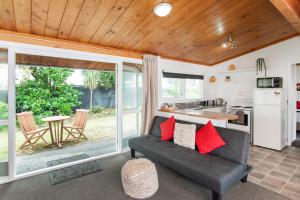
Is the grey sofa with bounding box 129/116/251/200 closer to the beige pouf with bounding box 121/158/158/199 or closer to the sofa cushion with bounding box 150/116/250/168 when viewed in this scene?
the sofa cushion with bounding box 150/116/250/168

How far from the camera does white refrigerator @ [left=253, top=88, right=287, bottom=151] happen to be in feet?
12.2

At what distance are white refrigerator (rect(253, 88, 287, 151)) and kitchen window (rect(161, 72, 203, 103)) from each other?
1779 millimetres

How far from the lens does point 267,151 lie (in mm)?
3729

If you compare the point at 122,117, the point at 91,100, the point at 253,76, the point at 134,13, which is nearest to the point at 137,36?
the point at 134,13

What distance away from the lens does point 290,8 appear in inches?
80.8

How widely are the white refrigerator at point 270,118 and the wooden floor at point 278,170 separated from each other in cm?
23

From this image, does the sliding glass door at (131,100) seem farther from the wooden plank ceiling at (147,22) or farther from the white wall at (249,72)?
the white wall at (249,72)

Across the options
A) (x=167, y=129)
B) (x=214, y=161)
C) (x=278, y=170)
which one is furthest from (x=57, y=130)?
(x=278, y=170)

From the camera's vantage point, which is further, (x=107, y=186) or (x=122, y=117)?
(x=122, y=117)

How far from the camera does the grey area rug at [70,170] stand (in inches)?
105

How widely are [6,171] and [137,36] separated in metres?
3.08

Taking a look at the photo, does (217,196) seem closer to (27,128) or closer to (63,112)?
(27,128)

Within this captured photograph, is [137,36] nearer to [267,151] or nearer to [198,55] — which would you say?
[198,55]

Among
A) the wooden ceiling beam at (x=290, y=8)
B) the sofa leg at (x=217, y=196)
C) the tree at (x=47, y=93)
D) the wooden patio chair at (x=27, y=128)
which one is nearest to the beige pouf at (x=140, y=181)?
the sofa leg at (x=217, y=196)
